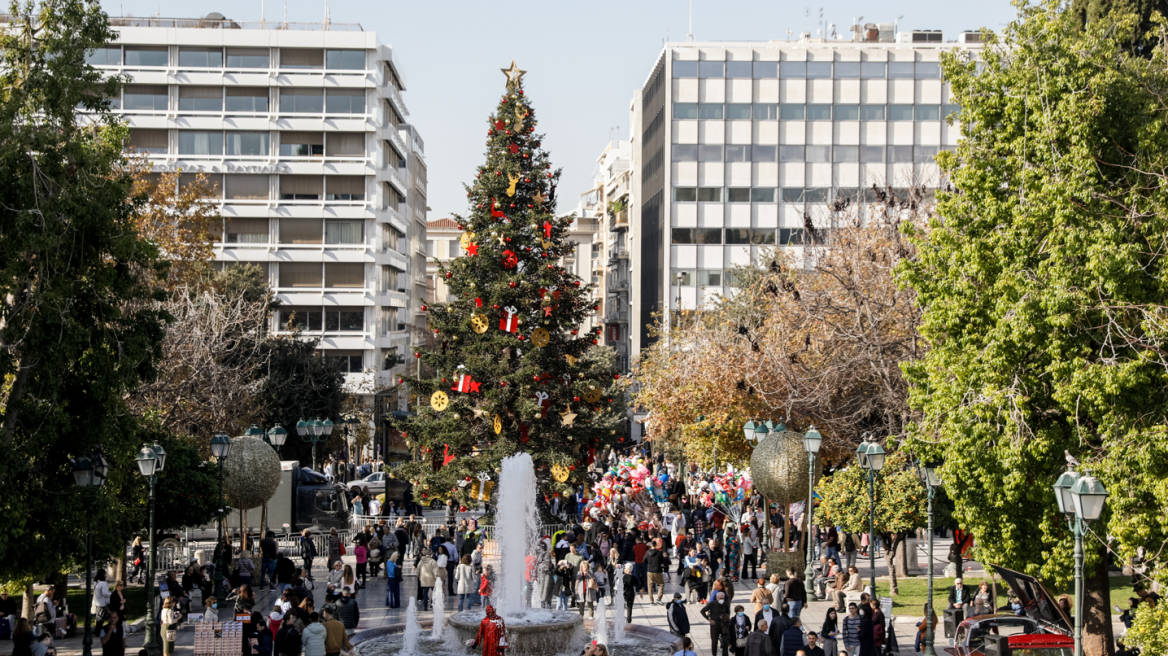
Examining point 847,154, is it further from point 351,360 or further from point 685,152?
point 351,360

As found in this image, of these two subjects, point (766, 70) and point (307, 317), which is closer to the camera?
point (307, 317)

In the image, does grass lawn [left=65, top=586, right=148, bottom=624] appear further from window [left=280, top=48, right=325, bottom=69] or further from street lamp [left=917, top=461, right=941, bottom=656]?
window [left=280, top=48, right=325, bottom=69]

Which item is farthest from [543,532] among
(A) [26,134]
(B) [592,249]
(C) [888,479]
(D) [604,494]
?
(B) [592,249]

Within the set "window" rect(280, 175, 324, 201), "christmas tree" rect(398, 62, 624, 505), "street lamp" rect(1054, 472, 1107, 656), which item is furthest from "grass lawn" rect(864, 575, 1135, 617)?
"window" rect(280, 175, 324, 201)

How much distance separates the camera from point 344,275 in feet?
195

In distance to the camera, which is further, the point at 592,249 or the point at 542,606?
the point at 592,249

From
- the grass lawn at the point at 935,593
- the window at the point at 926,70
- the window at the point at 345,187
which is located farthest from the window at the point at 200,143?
the grass lawn at the point at 935,593

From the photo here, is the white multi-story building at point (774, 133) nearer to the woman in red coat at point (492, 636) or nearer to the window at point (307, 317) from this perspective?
the window at point (307, 317)

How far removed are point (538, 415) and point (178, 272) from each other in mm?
15423

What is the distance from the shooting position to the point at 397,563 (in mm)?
24859

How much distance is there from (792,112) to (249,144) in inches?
1257

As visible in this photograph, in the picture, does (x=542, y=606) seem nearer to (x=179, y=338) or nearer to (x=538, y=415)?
(x=538, y=415)

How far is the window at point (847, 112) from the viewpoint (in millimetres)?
67625

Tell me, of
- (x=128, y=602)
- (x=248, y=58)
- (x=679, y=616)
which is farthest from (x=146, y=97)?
(x=679, y=616)
